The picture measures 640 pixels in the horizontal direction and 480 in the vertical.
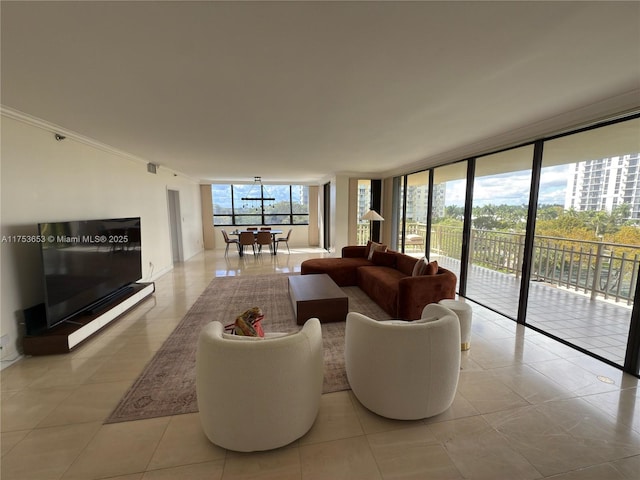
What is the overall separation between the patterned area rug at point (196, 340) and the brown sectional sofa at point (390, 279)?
196mm

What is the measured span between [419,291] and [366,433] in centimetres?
184

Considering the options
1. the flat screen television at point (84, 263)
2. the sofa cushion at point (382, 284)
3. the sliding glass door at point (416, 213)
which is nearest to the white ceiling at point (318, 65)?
the flat screen television at point (84, 263)

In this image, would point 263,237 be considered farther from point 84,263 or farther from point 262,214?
point 84,263

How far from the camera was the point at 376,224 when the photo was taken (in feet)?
24.6

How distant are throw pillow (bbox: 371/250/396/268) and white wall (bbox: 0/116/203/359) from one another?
4.43m

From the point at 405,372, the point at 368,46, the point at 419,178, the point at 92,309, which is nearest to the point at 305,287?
the point at 405,372

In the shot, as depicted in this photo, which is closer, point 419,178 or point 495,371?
point 495,371

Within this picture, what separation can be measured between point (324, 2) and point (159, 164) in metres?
5.52

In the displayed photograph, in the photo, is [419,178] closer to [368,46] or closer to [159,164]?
[368,46]

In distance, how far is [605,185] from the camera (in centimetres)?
300

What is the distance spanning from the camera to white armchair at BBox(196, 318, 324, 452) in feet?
4.61

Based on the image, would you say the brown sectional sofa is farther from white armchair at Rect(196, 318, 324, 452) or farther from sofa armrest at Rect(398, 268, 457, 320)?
white armchair at Rect(196, 318, 324, 452)

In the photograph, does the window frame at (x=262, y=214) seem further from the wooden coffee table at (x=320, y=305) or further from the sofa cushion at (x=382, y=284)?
the wooden coffee table at (x=320, y=305)

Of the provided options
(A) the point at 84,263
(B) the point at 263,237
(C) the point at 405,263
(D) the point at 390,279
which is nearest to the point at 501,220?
(C) the point at 405,263
